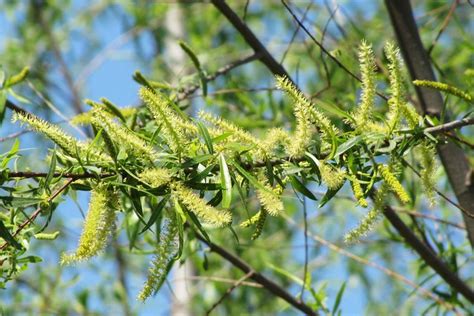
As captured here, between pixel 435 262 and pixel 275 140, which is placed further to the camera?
pixel 435 262

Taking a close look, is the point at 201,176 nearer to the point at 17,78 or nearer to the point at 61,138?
the point at 61,138

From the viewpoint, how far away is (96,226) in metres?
1.13

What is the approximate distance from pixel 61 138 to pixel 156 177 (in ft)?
0.49

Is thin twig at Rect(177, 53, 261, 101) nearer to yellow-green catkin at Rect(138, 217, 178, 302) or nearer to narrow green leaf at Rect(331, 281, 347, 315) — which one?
narrow green leaf at Rect(331, 281, 347, 315)

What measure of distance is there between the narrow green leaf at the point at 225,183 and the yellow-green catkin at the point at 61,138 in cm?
18

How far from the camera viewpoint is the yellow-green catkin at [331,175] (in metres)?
1.21

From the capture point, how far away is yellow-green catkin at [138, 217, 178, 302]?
3.85 ft

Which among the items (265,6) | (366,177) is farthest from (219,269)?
(366,177)

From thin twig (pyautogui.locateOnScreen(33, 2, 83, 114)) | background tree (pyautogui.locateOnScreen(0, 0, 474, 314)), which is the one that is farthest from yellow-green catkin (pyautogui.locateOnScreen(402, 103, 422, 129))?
thin twig (pyautogui.locateOnScreen(33, 2, 83, 114))

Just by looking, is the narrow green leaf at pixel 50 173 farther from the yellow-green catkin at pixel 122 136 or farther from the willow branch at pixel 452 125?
the willow branch at pixel 452 125

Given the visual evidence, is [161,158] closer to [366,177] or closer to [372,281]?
[366,177]

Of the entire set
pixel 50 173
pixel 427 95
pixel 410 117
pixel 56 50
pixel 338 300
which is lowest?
pixel 50 173

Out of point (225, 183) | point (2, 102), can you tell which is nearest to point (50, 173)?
point (225, 183)

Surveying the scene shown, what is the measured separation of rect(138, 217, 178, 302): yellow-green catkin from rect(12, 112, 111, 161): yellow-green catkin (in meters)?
0.15
